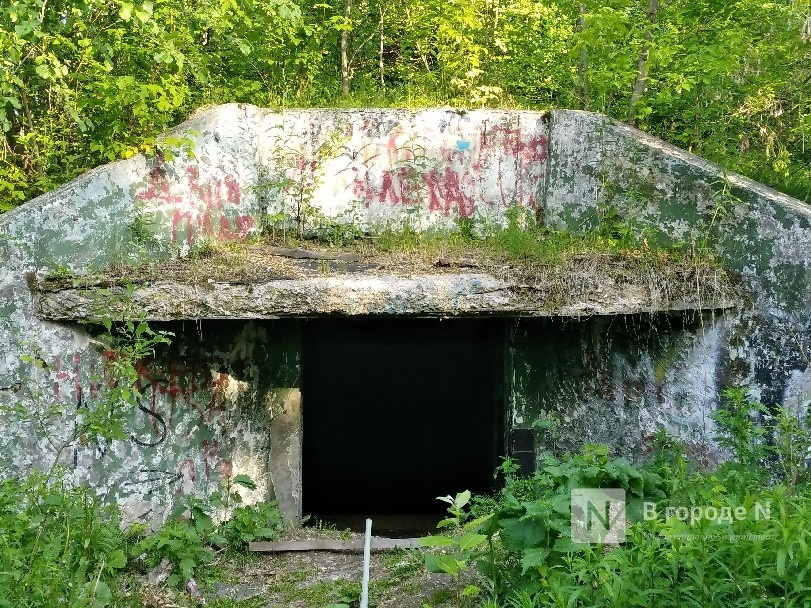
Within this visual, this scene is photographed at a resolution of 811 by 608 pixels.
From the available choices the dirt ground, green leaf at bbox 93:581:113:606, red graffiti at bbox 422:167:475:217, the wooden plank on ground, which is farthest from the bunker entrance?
green leaf at bbox 93:581:113:606

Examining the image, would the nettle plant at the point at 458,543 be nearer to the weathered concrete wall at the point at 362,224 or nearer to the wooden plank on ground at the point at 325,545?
the wooden plank on ground at the point at 325,545

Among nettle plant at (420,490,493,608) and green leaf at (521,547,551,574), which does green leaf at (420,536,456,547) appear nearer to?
nettle plant at (420,490,493,608)

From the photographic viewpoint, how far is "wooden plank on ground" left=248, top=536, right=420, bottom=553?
5.56 meters

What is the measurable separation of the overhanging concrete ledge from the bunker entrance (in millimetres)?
3736

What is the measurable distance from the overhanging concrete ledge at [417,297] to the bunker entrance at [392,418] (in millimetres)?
3736

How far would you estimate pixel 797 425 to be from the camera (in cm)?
501

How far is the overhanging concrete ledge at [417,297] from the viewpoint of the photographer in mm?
5164

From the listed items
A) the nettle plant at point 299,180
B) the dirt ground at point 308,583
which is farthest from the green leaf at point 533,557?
the nettle plant at point 299,180

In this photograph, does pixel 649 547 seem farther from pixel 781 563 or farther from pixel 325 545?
pixel 325 545

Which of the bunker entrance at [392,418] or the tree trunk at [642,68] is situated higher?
the tree trunk at [642,68]

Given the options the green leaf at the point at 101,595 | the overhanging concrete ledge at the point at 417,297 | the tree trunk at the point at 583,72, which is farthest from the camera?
the tree trunk at the point at 583,72

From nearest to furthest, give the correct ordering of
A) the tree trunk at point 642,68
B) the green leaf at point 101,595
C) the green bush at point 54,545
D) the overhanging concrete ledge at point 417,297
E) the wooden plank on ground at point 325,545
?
1. the green bush at point 54,545
2. the green leaf at point 101,595
3. the overhanging concrete ledge at point 417,297
4. the wooden plank on ground at point 325,545
5. the tree trunk at point 642,68

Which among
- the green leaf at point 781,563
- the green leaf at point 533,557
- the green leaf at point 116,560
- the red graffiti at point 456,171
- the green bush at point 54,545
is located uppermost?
the red graffiti at point 456,171

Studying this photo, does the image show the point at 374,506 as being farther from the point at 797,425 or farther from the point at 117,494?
the point at 797,425
